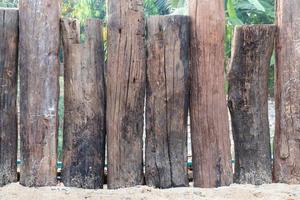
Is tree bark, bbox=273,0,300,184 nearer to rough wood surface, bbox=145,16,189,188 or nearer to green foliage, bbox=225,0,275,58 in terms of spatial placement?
rough wood surface, bbox=145,16,189,188

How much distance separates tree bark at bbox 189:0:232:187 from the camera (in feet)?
10.6

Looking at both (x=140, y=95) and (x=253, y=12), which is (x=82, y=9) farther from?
(x=140, y=95)

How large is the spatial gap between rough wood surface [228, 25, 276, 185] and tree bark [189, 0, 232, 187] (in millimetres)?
85

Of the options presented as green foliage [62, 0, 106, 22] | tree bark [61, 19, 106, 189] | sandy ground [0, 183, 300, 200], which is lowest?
sandy ground [0, 183, 300, 200]

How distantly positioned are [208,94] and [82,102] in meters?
0.78

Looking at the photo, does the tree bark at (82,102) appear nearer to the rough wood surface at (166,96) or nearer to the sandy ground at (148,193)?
the sandy ground at (148,193)

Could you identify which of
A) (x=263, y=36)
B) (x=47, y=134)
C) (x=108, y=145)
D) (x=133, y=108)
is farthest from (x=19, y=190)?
(x=263, y=36)

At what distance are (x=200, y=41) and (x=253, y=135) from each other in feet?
2.23

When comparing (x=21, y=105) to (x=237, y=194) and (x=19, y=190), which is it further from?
(x=237, y=194)

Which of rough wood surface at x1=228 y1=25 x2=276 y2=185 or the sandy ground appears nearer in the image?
the sandy ground

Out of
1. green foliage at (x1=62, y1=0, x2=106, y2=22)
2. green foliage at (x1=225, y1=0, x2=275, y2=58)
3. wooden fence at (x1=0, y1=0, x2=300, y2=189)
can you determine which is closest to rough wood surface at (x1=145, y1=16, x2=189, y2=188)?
wooden fence at (x1=0, y1=0, x2=300, y2=189)

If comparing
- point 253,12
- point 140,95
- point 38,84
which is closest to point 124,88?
point 140,95

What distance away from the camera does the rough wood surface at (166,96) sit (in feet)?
10.6

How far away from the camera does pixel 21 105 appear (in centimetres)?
318
